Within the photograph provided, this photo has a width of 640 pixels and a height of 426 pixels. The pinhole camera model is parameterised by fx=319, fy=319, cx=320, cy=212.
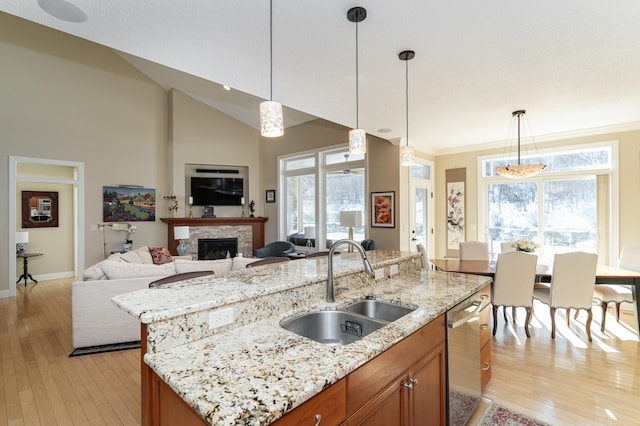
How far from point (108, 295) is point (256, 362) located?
3022 millimetres

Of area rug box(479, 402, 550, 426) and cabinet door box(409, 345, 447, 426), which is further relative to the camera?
area rug box(479, 402, 550, 426)

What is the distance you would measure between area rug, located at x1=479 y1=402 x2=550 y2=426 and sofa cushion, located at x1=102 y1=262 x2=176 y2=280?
3.14 meters

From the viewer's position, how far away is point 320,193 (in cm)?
679

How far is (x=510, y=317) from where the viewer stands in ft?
14.1

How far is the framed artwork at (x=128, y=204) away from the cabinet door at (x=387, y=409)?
22.8 feet

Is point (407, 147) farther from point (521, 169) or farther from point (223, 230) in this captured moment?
point (223, 230)

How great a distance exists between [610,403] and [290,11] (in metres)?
3.62

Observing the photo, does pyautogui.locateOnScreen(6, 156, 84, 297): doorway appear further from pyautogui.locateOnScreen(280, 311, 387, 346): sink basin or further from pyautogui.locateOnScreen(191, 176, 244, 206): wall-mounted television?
pyautogui.locateOnScreen(280, 311, 387, 346): sink basin

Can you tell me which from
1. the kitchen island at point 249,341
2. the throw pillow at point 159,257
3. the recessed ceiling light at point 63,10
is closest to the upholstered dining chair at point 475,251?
the kitchen island at point 249,341

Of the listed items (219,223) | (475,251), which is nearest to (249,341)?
(475,251)

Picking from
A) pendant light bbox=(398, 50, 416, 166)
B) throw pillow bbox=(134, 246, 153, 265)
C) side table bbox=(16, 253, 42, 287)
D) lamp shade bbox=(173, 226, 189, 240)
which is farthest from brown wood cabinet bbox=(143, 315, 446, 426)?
side table bbox=(16, 253, 42, 287)

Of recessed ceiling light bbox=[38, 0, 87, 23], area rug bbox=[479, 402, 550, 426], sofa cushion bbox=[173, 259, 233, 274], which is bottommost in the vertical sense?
area rug bbox=[479, 402, 550, 426]

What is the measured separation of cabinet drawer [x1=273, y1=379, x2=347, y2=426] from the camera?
925 mm

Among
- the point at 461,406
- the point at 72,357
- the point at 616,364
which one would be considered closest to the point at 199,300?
the point at 461,406
